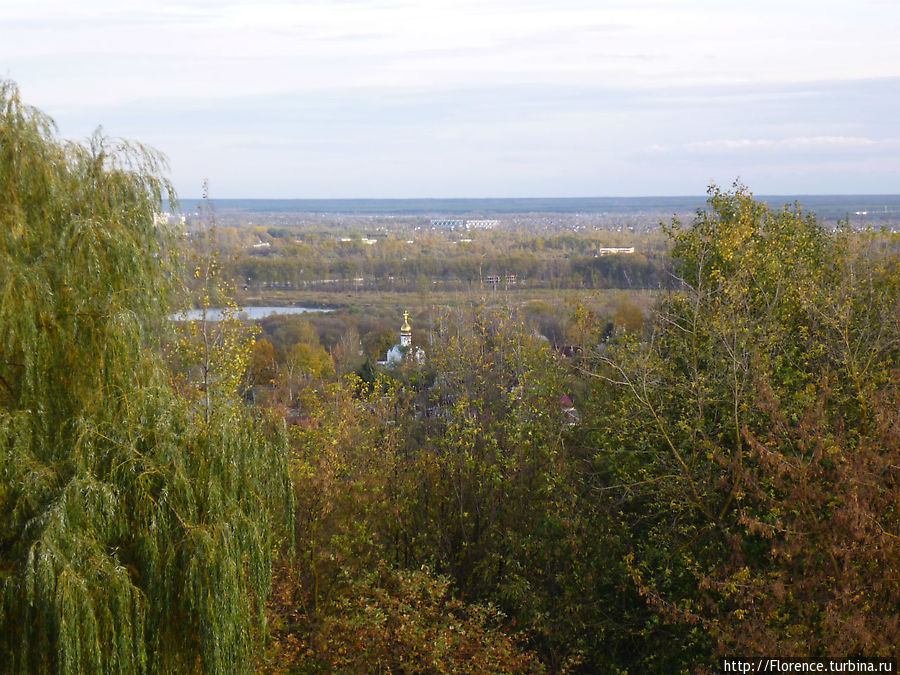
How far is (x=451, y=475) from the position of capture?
616 inches

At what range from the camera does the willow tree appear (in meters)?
6.80

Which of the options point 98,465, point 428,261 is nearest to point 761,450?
point 98,465

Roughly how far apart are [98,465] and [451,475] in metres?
8.95

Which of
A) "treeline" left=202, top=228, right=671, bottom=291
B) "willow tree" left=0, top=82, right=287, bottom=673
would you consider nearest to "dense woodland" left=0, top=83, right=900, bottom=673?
"willow tree" left=0, top=82, right=287, bottom=673

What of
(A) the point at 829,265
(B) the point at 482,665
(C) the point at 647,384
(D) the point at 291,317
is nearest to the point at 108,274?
(B) the point at 482,665

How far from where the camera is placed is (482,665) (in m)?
10.1

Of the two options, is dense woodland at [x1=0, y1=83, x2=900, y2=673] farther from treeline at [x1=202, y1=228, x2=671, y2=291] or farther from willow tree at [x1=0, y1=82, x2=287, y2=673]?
treeline at [x1=202, y1=228, x2=671, y2=291]

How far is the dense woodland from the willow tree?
2cm

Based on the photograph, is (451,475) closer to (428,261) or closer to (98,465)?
(98,465)

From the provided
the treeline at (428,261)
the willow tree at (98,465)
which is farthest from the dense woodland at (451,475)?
the treeline at (428,261)

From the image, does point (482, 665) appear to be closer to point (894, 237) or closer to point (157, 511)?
point (157, 511)

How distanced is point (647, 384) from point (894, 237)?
623 centimetres

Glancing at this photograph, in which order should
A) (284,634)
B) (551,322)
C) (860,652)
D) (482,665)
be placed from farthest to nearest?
(551,322) → (284,634) → (482,665) → (860,652)

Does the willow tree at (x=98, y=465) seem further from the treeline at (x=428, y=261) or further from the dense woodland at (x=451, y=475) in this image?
the treeline at (x=428, y=261)
